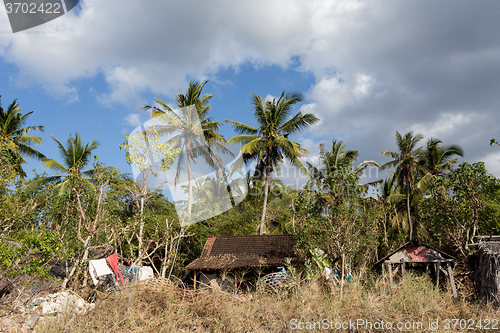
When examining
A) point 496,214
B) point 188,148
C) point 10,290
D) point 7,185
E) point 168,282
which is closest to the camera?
→ point 168,282

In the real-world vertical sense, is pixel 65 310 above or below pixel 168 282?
below

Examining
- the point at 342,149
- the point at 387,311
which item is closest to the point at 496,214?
the point at 342,149

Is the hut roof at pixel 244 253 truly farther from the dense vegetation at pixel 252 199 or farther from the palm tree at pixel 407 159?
the palm tree at pixel 407 159

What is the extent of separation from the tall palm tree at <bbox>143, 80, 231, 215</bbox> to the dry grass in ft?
46.4

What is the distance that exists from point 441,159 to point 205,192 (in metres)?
16.4

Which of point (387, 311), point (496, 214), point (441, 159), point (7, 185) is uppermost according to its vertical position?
point (441, 159)

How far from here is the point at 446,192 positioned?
12.2m

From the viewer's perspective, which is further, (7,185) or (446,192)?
(446,192)

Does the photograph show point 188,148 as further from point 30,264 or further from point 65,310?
point 65,310

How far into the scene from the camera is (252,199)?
75.9ft

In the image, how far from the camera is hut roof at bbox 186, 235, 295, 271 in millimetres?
13242

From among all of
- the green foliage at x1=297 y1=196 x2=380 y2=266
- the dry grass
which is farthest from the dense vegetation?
the dry grass

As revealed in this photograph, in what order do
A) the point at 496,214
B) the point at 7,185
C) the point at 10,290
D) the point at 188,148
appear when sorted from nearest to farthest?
the point at 10,290, the point at 7,185, the point at 496,214, the point at 188,148

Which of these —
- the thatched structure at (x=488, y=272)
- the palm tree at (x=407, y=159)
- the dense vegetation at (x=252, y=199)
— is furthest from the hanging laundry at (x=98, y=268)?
the palm tree at (x=407, y=159)
